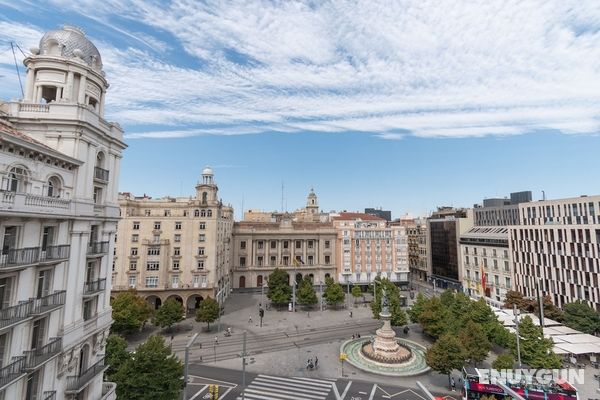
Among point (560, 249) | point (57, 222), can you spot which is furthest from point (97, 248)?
point (560, 249)

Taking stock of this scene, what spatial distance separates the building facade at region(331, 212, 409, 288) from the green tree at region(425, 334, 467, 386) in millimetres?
54844

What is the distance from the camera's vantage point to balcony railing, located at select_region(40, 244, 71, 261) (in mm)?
18094

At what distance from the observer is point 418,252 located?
113 meters

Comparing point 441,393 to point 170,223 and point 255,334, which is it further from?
point 170,223

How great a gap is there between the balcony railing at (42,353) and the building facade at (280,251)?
2784 inches

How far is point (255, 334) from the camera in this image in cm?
5531

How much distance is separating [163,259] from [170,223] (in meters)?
7.40

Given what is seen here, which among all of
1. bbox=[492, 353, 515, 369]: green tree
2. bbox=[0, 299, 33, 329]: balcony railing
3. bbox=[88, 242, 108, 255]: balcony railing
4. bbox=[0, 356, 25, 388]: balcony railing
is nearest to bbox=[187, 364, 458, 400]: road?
bbox=[492, 353, 515, 369]: green tree

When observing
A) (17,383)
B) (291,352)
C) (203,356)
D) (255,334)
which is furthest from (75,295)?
(255,334)

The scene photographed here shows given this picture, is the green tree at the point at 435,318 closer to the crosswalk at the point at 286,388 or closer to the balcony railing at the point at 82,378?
the crosswalk at the point at 286,388

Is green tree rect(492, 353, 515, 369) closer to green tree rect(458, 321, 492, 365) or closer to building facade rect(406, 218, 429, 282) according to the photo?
green tree rect(458, 321, 492, 365)

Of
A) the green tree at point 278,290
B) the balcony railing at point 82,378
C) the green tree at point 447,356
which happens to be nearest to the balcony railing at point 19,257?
the balcony railing at point 82,378

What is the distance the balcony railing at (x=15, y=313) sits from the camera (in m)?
15.3

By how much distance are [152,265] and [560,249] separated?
263ft
